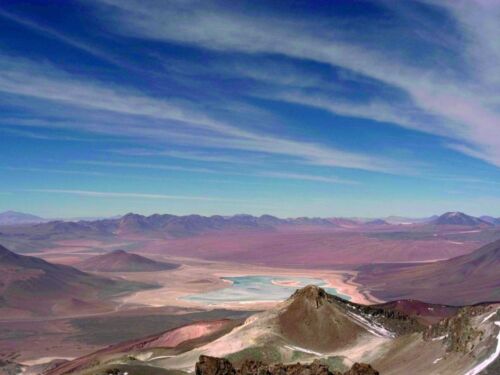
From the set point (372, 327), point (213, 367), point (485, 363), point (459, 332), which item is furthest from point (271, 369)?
point (372, 327)

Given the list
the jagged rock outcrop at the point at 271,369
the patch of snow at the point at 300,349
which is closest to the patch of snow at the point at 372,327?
the patch of snow at the point at 300,349

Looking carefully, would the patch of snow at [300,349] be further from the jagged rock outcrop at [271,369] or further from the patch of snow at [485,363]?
the patch of snow at [485,363]

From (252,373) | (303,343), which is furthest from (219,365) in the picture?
(303,343)

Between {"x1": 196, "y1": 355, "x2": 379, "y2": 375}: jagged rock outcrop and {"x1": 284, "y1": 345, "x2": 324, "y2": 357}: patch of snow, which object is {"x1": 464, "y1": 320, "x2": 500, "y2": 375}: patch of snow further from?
{"x1": 284, "y1": 345, "x2": 324, "y2": 357}: patch of snow

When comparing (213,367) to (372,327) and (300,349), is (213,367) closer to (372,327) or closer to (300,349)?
(300,349)

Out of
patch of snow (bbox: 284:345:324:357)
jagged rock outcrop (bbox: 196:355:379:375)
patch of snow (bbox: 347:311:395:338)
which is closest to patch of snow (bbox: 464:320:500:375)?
jagged rock outcrop (bbox: 196:355:379:375)

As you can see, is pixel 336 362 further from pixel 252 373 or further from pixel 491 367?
pixel 491 367
